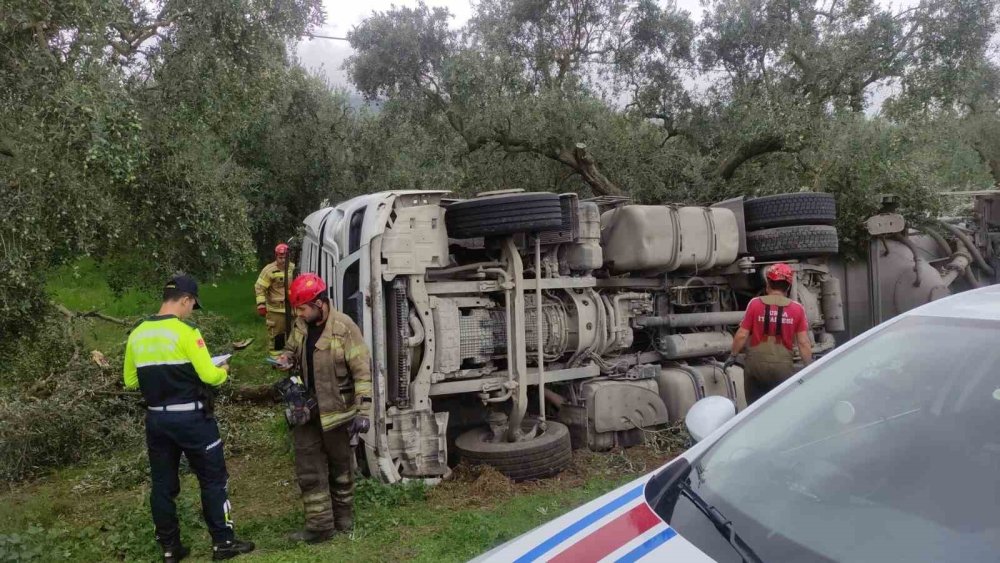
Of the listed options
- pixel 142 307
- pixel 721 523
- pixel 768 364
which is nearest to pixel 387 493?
pixel 768 364

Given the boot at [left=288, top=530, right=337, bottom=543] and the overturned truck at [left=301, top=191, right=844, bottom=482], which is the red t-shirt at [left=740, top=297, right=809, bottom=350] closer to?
the overturned truck at [left=301, top=191, right=844, bottom=482]

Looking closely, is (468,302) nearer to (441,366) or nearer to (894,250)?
(441,366)

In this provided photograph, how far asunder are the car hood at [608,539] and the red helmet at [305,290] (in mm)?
2594

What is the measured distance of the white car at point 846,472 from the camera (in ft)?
6.28

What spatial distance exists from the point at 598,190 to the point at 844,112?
4.00 metres

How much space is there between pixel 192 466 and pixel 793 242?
571 cm

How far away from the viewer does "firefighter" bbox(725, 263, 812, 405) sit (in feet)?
17.1

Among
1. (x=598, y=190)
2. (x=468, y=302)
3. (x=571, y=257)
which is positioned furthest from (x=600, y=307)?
(x=598, y=190)

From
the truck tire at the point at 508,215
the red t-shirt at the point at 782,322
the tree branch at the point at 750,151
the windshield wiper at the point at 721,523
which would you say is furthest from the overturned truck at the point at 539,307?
the tree branch at the point at 750,151

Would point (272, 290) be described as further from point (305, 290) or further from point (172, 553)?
point (172, 553)

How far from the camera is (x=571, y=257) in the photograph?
6.31 m

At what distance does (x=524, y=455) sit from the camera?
5.54 meters

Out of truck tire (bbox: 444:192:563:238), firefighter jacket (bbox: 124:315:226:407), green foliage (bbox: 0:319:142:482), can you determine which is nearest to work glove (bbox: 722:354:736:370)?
truck tire (bbox: 444:192:563:238)

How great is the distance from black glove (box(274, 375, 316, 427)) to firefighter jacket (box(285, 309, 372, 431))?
0.07 metres
